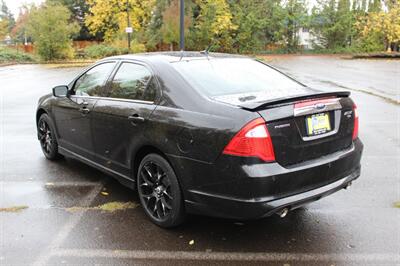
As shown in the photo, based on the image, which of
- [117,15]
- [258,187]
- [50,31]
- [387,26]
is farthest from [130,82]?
[117,15]

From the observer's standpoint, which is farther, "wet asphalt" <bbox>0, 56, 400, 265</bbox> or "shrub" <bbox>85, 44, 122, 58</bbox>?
"shrub" <bbox>85, 44, 122, 58</bbox>

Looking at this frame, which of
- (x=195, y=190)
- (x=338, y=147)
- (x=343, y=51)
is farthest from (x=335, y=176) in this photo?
(x=343, y=51)

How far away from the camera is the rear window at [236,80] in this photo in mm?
3826

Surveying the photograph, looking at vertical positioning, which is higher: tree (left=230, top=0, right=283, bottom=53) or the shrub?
tree (left=230, top=0, right=283, bottom=53)

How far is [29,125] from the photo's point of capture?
9.02m

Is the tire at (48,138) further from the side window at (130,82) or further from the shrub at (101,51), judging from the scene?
the shrub at (101,51)

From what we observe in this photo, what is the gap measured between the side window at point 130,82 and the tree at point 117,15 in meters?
38.3

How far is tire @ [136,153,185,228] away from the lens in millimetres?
3816

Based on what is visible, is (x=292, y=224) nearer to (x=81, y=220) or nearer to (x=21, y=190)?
(x=81, y=220)

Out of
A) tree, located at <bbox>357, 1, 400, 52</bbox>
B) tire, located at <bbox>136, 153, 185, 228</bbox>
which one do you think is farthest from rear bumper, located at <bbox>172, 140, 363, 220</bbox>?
tree, located at <bbox>357, 1, 400, 52</bbox>

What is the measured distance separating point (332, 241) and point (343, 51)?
47308 millimetres

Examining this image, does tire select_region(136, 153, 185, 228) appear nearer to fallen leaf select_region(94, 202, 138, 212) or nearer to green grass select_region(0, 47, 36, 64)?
fallen leaf select_region(94, 202, 138, 212)

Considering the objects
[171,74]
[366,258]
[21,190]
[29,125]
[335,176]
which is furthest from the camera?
[29,125]

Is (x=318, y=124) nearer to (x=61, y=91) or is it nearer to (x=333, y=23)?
(x=61, y=91)
